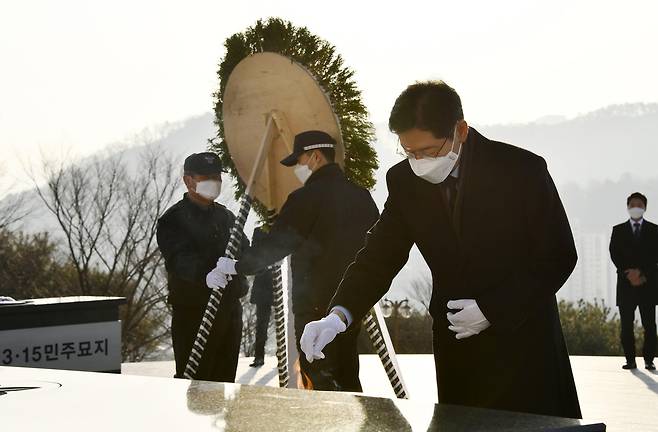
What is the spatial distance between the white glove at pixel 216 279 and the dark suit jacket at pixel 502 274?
3.34 metres

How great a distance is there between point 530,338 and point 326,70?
11.7 feet

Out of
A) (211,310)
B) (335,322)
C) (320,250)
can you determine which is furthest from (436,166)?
(211,310)

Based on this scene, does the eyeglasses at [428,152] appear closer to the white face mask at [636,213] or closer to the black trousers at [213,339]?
the black trousers at [213,339]

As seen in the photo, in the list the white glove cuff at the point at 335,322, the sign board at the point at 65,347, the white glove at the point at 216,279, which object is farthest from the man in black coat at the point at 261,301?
the white glove cuff at the point at 335,322

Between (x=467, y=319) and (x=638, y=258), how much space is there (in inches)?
389

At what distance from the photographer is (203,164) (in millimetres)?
7516

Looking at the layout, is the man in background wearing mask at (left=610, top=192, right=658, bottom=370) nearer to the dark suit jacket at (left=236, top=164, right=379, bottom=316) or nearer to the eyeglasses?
the dark suit jacket at (left=236, top=164, right=379, bottom=316)

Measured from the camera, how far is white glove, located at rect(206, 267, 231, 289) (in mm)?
7027

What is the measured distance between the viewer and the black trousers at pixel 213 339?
7.36 metres

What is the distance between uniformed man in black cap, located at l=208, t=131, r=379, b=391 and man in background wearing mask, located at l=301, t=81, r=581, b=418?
2.65 metres

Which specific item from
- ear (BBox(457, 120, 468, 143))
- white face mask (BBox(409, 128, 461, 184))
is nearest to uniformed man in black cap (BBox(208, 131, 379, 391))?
white face mask (BBox(409, 128, 461, 184))

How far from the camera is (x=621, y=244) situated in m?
13.0

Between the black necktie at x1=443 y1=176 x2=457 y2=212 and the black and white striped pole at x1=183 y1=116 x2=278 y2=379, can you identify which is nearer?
the black necktie at x1=443 y1=176 x2=457 y2=212

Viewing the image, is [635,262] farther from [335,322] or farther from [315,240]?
[335,322]
